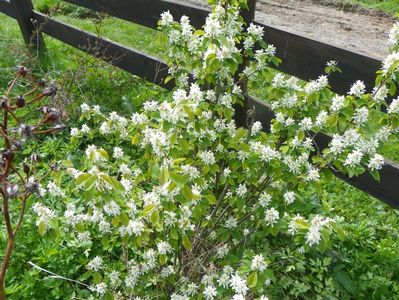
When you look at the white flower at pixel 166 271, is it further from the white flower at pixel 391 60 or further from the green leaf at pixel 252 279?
the white flower at pixel 391 60

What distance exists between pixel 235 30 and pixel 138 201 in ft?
3.44

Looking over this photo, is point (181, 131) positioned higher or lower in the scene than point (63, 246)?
higher

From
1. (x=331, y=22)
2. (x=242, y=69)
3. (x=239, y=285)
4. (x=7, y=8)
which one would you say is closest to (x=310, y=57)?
(x=242, y=69)

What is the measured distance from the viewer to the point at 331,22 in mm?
8219

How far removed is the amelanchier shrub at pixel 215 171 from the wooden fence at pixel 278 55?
166 mm

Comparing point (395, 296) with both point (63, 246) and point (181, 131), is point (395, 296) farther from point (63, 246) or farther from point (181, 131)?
point (63, 246)

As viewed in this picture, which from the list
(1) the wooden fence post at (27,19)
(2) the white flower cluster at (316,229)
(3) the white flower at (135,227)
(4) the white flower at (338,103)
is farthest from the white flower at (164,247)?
(1) the wooden fence post at (27,19)

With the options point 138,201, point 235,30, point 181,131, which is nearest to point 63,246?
point 138,201

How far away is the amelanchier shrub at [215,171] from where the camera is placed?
189cm

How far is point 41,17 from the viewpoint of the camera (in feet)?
18.4

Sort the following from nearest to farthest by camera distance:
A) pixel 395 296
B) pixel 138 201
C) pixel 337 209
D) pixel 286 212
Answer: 1. pixel 138 201
2. pixel 286 212
3. pixel 395 296
4. pixel 337 209

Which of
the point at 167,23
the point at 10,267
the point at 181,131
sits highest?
the point at 167,23

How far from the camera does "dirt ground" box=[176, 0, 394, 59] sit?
7239mm

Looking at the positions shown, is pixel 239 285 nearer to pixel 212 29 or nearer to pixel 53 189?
pixel 53 189
